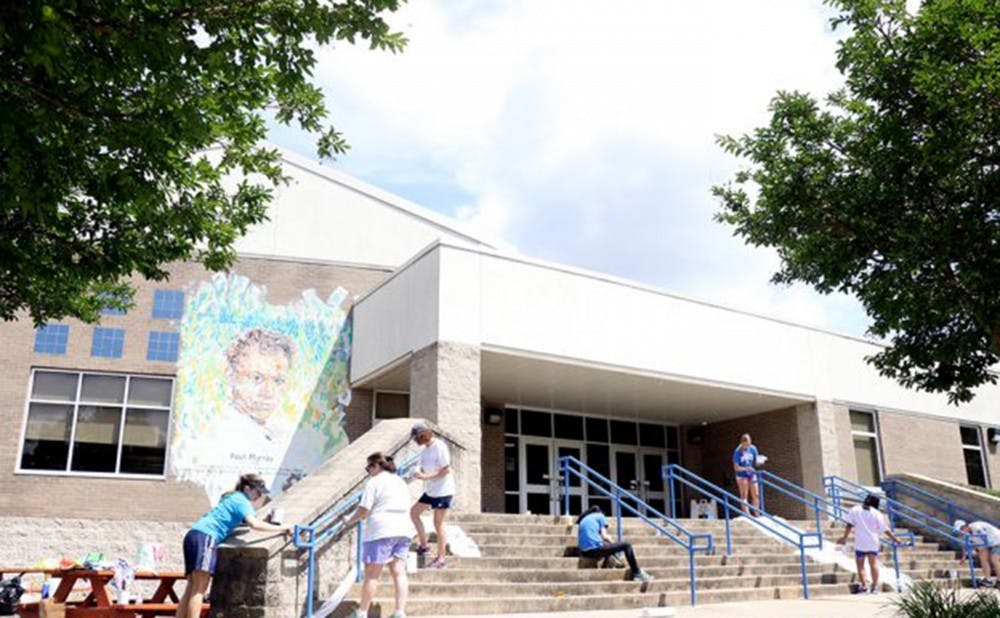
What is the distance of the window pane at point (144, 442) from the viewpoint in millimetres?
16766

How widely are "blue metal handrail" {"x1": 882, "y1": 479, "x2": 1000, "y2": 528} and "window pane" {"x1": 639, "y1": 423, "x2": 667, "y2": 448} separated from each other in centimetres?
549

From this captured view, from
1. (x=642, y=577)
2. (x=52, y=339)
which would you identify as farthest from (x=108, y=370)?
(x=642, y=577)

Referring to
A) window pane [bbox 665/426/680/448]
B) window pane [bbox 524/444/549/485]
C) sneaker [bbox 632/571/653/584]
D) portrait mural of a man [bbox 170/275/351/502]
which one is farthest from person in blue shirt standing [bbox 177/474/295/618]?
window pane [bbox 665/426/680/448]

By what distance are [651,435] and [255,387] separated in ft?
34.5

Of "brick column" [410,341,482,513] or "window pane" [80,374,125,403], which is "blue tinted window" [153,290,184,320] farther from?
"brick column" [410,341,482,513]

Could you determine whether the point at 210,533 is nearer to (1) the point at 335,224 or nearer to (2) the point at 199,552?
(2) the point at 199,552

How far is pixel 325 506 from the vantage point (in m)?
9.06

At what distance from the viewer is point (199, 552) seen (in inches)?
300

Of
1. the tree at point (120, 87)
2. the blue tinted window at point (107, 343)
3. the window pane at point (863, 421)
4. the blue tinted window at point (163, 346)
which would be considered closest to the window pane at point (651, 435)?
the window pane at point (863, 421)

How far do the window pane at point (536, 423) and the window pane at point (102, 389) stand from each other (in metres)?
8.74

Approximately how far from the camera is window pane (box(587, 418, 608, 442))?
71.6 feet

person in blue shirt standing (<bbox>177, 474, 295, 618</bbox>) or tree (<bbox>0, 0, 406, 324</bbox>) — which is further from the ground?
tree (<bbox>0, 0, 406, 324</bbox>)

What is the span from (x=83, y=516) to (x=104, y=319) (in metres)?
3.81

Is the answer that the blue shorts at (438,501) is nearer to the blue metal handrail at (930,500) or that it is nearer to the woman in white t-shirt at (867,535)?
the woman in white t-shirt at (867,535)
